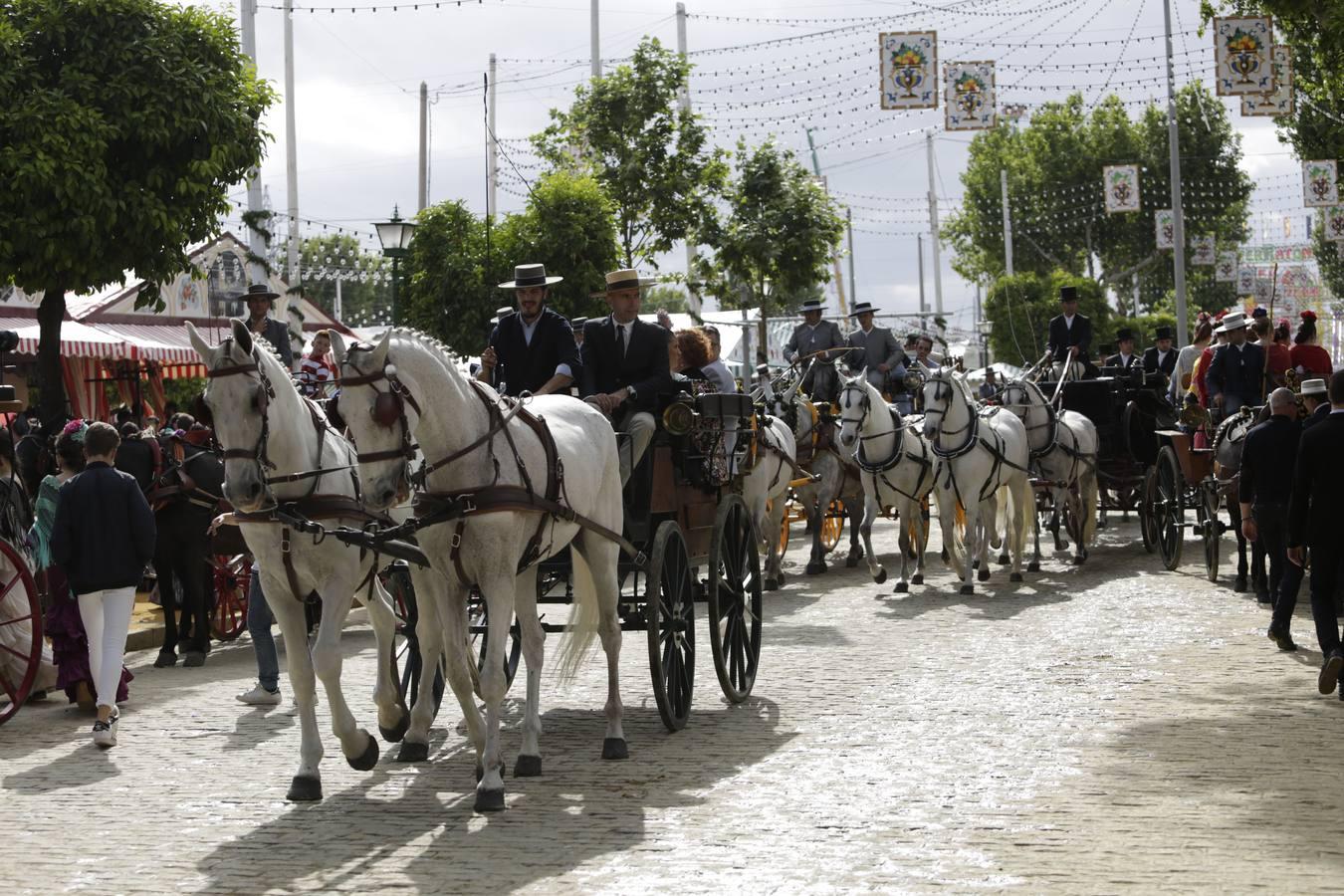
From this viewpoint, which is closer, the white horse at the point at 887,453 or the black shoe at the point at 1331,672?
the black shoe at the point at 1331,672

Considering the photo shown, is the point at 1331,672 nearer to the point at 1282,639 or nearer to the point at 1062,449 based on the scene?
the point at 1282,639

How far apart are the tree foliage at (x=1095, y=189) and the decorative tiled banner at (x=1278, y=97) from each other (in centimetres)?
4992

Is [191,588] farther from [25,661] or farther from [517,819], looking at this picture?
[517,819]

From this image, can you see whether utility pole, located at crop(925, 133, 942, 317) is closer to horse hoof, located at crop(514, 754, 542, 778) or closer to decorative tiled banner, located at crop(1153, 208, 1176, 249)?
decorative tiled banner, located at crop(1153, 208, 1176, 249)

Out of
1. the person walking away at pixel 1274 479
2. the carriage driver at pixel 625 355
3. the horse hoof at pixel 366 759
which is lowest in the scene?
the horse hoof at pixel 366 759

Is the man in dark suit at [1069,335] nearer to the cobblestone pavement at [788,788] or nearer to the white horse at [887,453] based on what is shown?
the white horse at [887,453]

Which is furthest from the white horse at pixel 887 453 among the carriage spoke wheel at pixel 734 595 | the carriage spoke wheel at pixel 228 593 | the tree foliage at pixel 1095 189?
the tree foliage at pixel 1095 189

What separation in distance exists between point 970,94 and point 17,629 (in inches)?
831

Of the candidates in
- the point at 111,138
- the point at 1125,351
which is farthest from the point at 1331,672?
the point at 1125,351

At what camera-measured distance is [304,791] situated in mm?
7988

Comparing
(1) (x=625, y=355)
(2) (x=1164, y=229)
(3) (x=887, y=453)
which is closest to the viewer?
(1) (x=625, y=355)

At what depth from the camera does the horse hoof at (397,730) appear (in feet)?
29.6

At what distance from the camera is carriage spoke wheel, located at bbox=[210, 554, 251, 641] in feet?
47.4

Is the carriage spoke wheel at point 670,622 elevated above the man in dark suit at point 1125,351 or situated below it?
below
